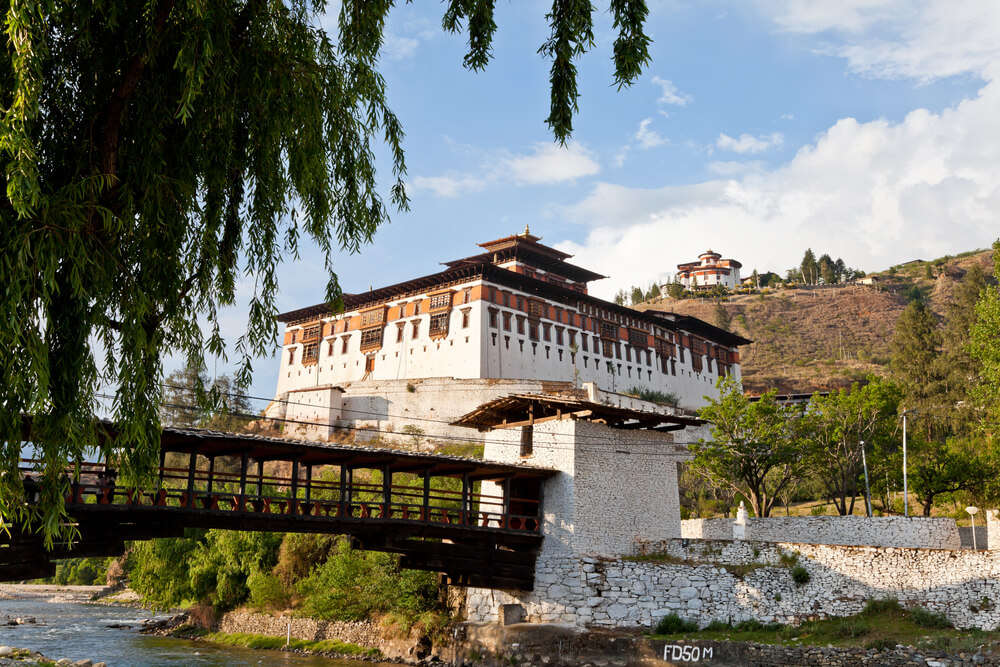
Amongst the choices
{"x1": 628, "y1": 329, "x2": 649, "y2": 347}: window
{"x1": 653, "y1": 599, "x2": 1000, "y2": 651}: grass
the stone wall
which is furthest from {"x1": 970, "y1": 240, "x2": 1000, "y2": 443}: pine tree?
{"x1": 628, "y1": 329, "x2": 649, "y2": 347}: window

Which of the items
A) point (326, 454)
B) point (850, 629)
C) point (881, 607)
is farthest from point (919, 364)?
point (326, 454)

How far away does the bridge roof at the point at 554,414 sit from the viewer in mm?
27156

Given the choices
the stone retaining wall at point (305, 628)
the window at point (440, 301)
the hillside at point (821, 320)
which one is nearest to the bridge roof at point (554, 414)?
the stone retaining wall at point (305, 628)

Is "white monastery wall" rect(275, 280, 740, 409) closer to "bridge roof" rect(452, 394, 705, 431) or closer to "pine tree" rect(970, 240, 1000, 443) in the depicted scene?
"bridge roof" rect(452, 394, 705, 431)

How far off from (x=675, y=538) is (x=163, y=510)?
16575 millimetres

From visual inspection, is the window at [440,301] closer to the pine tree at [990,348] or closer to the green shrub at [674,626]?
the pine tree at [990,348]

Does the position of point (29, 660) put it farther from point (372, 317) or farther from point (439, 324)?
point (372, 317)

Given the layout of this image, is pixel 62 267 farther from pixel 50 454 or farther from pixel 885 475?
pixel 885 475

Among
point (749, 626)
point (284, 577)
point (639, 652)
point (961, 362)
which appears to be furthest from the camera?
point (961, 362)

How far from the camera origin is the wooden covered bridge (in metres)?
19.1

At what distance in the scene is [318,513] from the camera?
24344mm

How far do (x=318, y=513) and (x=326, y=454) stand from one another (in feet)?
7.05

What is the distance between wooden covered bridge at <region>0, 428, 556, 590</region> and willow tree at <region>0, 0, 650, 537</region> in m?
7.42

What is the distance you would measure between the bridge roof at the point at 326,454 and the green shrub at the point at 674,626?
223 inches
